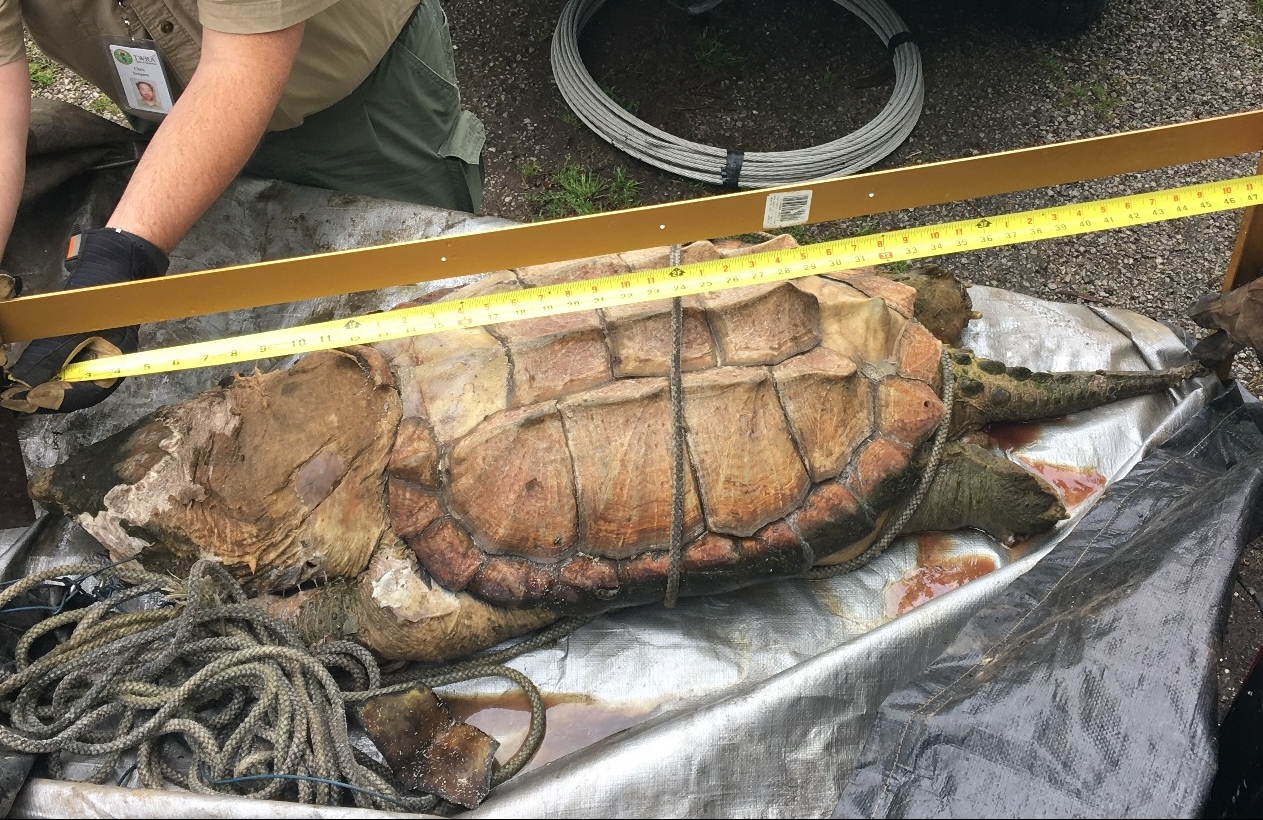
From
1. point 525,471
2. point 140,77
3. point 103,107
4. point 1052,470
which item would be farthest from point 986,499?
point 103,107

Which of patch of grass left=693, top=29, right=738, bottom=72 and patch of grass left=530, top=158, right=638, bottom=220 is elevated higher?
patch of grass left=693, top=29, right=738, bottom=72

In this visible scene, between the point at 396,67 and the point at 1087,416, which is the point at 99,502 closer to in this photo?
the point at 396,67

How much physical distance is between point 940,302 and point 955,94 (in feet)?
7.19

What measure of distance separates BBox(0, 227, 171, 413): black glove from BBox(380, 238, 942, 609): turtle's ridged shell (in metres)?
0.67

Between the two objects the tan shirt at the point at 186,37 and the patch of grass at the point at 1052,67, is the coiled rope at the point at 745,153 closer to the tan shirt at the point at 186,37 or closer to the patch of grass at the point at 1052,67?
the patch of grass at the point at 1052,67

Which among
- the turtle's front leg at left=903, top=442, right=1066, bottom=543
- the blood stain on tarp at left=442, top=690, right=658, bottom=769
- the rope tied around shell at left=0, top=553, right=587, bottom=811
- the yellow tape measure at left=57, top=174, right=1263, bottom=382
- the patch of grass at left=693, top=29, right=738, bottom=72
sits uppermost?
the yellow tape measure at left=57, top=174, right=1263, bottom=382

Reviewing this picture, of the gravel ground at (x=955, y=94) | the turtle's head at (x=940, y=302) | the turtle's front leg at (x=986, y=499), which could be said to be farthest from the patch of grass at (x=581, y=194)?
the turtle's front leg at (x=986, y=499)

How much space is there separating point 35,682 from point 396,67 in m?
1.96

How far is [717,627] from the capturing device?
7.18ft

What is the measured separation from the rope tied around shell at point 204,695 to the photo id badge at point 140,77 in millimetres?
1340

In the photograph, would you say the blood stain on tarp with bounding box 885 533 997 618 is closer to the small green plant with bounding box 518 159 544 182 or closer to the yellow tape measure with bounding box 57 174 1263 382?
the yellow tape measure with bounding box 57 174 1263 382

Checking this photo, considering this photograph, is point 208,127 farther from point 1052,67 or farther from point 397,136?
point 1052,67

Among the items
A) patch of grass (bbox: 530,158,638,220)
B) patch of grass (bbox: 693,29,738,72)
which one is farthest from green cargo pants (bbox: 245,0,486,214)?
patch of grass (bbox: 693,29,738,72)

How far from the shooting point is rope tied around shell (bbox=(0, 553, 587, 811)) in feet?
5.93
